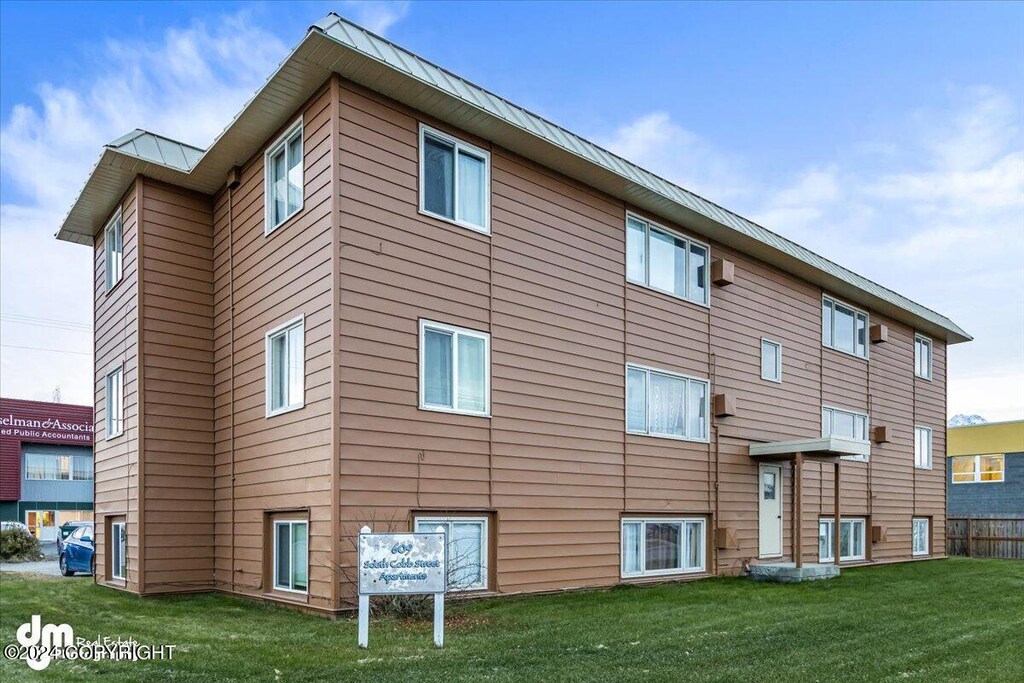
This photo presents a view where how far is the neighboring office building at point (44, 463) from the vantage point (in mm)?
34625

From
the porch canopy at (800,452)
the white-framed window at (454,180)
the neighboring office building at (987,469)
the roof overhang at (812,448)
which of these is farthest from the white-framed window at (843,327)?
the neighboring office building at (987,469)

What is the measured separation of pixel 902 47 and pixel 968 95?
6.29 ft

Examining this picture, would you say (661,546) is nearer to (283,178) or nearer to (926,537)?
(283,178)

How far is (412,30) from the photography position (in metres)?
14.9

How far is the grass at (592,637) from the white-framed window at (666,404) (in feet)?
8.39

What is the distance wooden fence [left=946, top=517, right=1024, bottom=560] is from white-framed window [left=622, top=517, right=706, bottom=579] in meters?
12.4

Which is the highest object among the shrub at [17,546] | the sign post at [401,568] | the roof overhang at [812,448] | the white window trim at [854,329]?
the white window trim at [854,329]

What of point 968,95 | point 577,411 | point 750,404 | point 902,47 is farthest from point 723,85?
point 577,411

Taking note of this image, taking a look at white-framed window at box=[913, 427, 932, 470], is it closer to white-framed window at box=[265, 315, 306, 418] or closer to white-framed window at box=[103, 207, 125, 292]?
white-framed window at box=[265, 315, 306, 418]

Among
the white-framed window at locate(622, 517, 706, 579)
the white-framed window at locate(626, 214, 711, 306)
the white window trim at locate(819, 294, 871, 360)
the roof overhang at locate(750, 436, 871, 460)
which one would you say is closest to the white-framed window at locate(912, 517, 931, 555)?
the white window trim at locate(819, 294, 871, 360)

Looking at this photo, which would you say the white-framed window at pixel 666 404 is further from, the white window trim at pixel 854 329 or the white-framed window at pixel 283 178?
the white-framed window at pixel 283 178

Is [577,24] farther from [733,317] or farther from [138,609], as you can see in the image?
[138,609]

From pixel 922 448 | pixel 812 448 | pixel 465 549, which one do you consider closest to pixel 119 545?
pixel 465 549

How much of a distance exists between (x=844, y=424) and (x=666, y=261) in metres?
6.99
